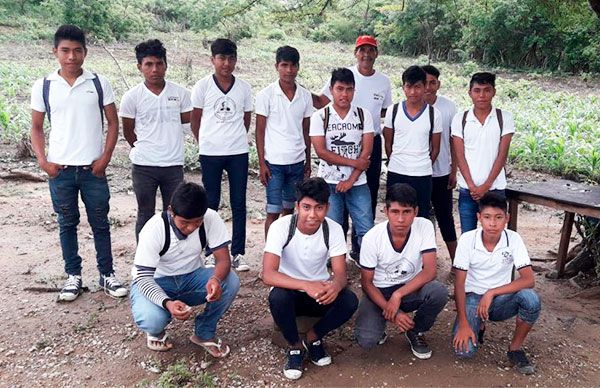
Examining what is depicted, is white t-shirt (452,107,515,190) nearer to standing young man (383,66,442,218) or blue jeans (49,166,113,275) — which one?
standing young man (383,66,442,218)

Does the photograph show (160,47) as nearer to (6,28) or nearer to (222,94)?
(222,94)

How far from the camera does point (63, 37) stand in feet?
12.7

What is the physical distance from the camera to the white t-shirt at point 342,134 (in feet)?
13.8

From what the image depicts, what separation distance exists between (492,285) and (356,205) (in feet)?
4.11

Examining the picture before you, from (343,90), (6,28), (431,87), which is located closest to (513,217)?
(431,87)

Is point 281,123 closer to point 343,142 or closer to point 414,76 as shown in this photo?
point 343,142

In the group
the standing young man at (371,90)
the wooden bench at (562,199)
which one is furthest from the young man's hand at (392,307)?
the wooden bench at (562,199)

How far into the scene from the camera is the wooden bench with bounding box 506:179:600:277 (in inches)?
172

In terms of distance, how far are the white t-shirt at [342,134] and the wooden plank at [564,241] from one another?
82.5 inches

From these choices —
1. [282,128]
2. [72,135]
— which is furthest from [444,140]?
[72,135]

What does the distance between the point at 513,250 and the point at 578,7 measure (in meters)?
3.34

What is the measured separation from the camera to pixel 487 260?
3.52m

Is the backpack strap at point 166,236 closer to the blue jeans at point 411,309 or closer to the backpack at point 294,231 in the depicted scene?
the backpack at point 294,231

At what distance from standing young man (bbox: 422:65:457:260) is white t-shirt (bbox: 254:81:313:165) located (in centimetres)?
111
